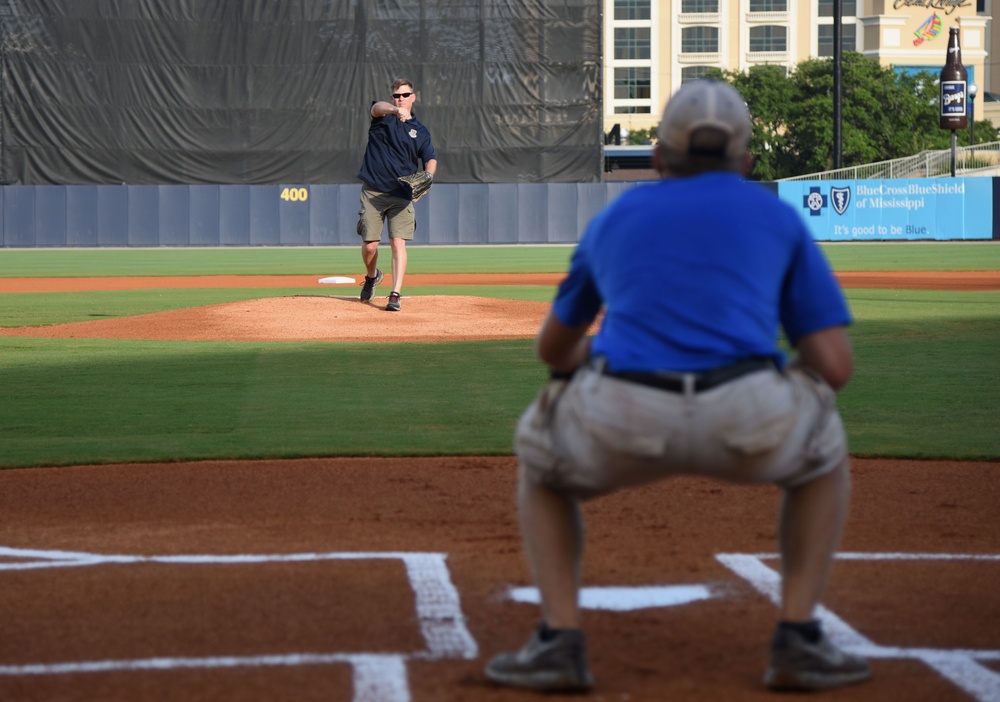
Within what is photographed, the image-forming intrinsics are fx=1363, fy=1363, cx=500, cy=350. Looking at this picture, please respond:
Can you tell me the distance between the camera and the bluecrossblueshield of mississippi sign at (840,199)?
120ft

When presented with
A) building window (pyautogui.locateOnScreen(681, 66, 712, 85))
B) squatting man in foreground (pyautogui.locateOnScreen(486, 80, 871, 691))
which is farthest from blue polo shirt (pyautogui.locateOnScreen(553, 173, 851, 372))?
building window (pyautogui.locateOnScreen(681, 66, 712, 85))

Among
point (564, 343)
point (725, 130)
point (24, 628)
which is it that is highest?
point (725, 130)

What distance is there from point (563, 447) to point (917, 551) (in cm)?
201

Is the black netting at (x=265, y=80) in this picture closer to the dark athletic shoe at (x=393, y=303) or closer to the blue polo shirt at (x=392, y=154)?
the blue polo shirt at (x=392, y=154)

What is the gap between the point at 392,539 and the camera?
15.0 feet

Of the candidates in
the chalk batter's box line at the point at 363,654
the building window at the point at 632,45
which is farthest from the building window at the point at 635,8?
the chalk batter's box line at the point at 363,654

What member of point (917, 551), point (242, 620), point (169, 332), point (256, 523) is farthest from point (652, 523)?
point (169, 332)

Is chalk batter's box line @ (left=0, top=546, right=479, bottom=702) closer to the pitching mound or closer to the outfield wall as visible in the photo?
the pitching mound

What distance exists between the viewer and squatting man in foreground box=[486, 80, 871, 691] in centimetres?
280

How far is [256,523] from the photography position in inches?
193

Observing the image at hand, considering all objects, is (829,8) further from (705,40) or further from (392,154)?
(392,154)

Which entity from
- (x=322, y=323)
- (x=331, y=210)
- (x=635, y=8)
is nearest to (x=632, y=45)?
(x=635, y=8)

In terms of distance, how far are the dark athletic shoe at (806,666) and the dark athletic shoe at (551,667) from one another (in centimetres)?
41

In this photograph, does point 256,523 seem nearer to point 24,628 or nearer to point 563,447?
point 24,628
